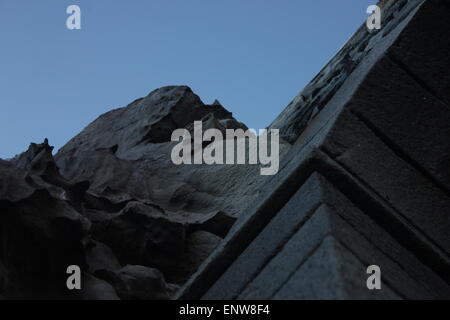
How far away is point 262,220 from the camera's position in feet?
11.5

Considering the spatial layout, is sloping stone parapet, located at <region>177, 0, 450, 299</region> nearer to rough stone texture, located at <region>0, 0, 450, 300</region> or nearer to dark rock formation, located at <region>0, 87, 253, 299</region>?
rough stone texture, located at <region>0, 0, 450, 300</region>

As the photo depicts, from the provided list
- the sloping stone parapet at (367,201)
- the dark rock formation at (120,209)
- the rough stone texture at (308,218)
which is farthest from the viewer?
the dark rock formation at (120,209)

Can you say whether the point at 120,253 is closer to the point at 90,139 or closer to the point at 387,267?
the point at 387,267

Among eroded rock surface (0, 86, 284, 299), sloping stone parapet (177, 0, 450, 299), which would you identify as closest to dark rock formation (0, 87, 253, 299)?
eroded rock surface (0, 86, 284, 299)

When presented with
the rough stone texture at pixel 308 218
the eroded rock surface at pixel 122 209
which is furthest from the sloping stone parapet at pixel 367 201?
the eroded rock surface at pixel 122 209

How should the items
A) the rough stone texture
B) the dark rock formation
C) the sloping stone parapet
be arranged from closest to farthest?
1. the sloping stone parapet
2. the rough stone texture
3. the dark rock formation

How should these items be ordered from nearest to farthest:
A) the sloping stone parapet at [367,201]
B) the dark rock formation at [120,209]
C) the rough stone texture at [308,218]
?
the sloping stone parapet at [367,201]
the rough stone texture at [308,218]
the dark rock formation at [120,209]

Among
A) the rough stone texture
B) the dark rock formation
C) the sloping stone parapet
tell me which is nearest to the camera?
the sloping stone parapet

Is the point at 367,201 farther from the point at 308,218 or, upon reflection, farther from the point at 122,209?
the point at 122,209

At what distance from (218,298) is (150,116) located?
15.0 feet

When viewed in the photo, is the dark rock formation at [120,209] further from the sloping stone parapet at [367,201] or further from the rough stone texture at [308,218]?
the sloping stone parapet at [367,201]

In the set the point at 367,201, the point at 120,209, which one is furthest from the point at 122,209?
the point at 367,201

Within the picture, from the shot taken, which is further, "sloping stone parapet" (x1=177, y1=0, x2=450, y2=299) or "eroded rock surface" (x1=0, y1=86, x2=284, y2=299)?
"eroded rock surface" (x1=0, y1=86, x2=284, y2=299)

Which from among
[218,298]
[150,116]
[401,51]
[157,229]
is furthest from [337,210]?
[150,116]
